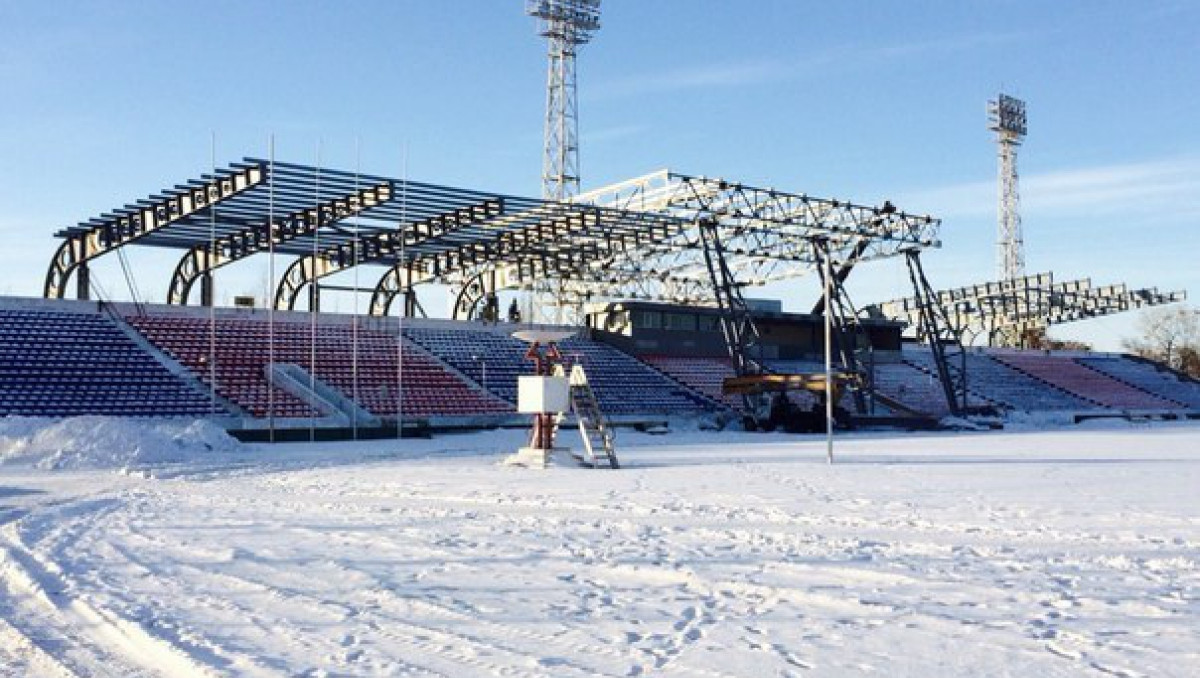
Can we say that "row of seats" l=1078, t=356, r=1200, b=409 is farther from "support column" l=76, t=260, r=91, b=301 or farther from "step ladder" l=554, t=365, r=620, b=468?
"support column" l=76, t=260, r=91, b=301

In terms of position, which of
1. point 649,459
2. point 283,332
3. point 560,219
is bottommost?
point 649,459

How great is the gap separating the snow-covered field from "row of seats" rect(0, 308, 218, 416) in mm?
13805

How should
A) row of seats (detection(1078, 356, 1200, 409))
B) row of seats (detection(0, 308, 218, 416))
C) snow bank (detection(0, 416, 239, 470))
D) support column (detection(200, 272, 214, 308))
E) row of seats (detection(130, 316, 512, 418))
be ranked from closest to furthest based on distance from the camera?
snow bank (detection(0, 416, 239, 470)), row of seats (detection(0, 308, 218, 416)), row of seats (detection(130, 316, 512, 418)), support column (detection(200, 272, 214, 308)), row of seats (detection(1078, 356, 1200, 409))

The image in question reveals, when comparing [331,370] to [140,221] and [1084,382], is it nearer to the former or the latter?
[140,221]

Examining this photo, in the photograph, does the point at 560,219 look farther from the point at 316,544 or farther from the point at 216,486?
the point at 316,544

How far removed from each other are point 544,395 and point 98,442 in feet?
36.2

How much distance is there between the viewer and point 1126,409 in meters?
57.9

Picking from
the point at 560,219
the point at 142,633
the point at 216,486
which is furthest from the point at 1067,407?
the point at 142,633

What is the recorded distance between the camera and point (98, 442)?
2639 centimetres

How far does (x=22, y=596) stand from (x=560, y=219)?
36.3 m

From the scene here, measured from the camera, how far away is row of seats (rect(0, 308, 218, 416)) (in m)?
33.0

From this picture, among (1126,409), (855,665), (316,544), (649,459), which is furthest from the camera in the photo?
(1126,409)

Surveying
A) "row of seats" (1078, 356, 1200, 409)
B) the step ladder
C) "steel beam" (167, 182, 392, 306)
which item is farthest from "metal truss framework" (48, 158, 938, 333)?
"row of seats" (1078, 356, 1200, 409)

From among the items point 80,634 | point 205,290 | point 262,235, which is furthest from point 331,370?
point 80,634
